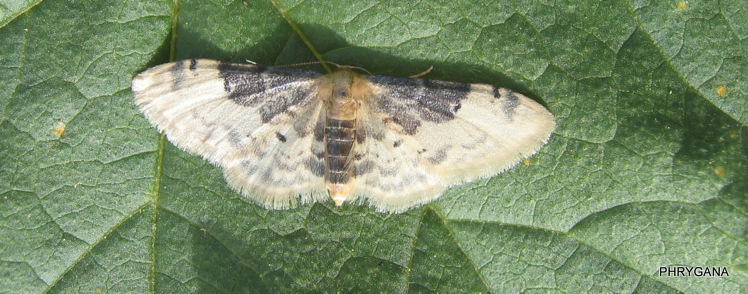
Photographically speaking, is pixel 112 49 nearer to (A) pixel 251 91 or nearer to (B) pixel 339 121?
(A) pixel 251 91

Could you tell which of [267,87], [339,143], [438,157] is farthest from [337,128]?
[438,157]

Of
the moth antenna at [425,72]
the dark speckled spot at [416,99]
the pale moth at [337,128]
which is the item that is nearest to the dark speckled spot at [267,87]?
the pale moth at [337,128]

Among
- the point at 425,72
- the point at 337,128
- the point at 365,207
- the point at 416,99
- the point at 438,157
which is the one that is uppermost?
the point at 425,72

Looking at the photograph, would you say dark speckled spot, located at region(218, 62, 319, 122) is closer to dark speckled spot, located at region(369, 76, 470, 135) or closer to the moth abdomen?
the moth abdomen

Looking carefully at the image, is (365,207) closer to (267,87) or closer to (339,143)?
(339,143)

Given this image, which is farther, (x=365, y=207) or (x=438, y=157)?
(x=365, y=207)
